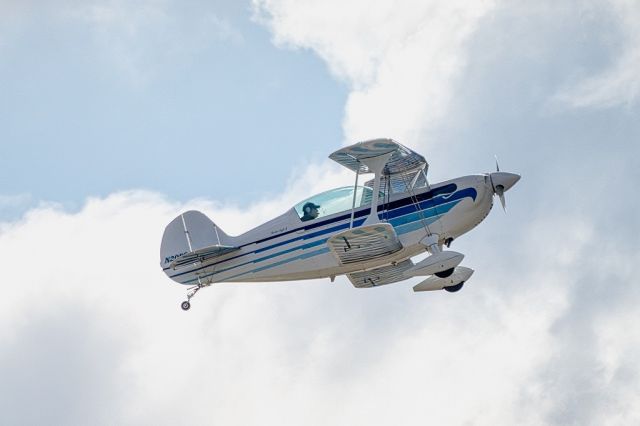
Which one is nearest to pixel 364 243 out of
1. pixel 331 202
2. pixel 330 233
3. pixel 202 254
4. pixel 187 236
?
pixel 330 233

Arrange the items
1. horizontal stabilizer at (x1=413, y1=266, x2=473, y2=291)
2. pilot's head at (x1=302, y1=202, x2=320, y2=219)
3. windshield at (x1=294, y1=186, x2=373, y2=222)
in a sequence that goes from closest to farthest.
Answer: horizontal stabilizer at (x1=413, y1=266, x2=473, y2=291) < windshield at (x1=294, y1=186, x2=373, y2=222) < pilot's head at (x1=302, y1=202, x2=320, y2=219)

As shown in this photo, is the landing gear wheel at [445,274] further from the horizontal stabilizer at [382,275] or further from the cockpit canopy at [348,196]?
the cockpit canopy at [348,196]

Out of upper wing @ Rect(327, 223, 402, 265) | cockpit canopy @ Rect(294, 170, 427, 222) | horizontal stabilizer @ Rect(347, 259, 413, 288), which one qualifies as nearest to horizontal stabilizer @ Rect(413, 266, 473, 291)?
upper wing @ Rect(327, 223, 402, 265)

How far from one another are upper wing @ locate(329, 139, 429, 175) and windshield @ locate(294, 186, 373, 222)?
0.73 m

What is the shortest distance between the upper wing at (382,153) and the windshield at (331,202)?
730 mm

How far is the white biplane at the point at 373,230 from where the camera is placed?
75.7 feet

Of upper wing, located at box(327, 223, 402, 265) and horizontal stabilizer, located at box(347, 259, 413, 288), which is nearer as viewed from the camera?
upper wing, located at box(327, 223, 402, 265)

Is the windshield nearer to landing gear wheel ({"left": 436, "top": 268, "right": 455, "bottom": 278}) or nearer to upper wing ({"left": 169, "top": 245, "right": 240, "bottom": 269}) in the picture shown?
upper wing ({"left": 169, "top": 245, "right": 240, "bottom": 269})

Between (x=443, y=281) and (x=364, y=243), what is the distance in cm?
211

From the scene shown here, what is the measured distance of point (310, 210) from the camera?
24641 mm

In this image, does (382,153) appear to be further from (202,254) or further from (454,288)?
(202,254)

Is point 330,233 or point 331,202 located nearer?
point 330,233

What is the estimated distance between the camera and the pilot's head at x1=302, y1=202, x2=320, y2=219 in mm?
24578

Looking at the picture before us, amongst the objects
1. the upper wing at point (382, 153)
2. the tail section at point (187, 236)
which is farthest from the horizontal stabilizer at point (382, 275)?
the tail section at point (187, 236)
